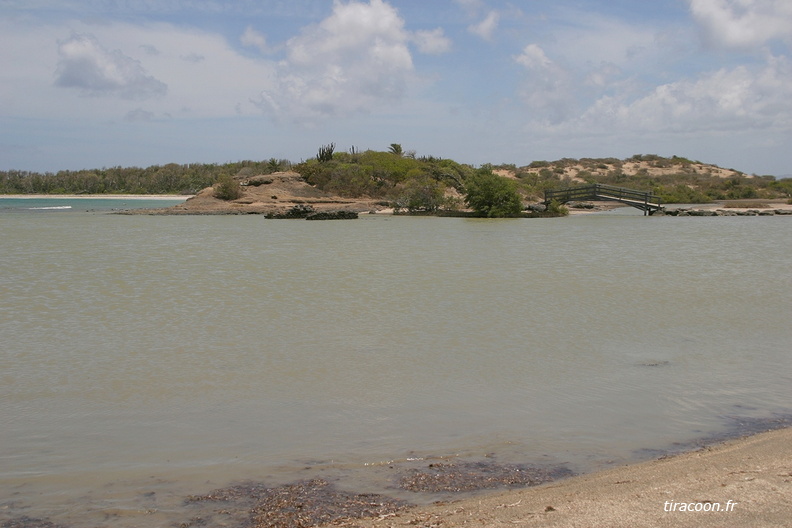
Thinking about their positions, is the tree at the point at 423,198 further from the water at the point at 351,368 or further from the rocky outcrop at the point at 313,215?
the water at the point at 351,368

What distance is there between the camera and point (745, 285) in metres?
13.6

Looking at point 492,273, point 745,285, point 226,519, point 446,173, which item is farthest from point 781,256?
point 446,173

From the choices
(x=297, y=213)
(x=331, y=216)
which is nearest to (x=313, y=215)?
(x=331, y=216)

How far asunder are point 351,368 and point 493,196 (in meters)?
27.6

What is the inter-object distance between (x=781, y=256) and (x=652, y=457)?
15.6 metres

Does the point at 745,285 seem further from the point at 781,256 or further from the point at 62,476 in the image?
the point at 62,476

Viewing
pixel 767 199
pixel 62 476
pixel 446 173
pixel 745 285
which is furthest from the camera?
pixel 767 199

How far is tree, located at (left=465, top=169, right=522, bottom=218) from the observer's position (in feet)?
113

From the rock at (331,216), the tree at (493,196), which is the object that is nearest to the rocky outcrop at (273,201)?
the rock at (331,216)

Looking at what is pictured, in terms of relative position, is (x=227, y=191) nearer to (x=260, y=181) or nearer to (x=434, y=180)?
(x=260, y=181)

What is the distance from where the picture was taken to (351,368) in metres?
7.91

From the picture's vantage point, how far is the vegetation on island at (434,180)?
37.9 meters

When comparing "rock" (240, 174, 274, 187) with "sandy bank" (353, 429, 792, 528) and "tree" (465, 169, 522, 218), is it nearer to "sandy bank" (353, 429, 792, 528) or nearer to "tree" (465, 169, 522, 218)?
"tree" (465, 169, 522, 218)

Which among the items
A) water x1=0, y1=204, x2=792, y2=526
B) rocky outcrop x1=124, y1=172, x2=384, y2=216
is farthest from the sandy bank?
rocky outcrop x1=124, y1=172, x2=384, y2=216
